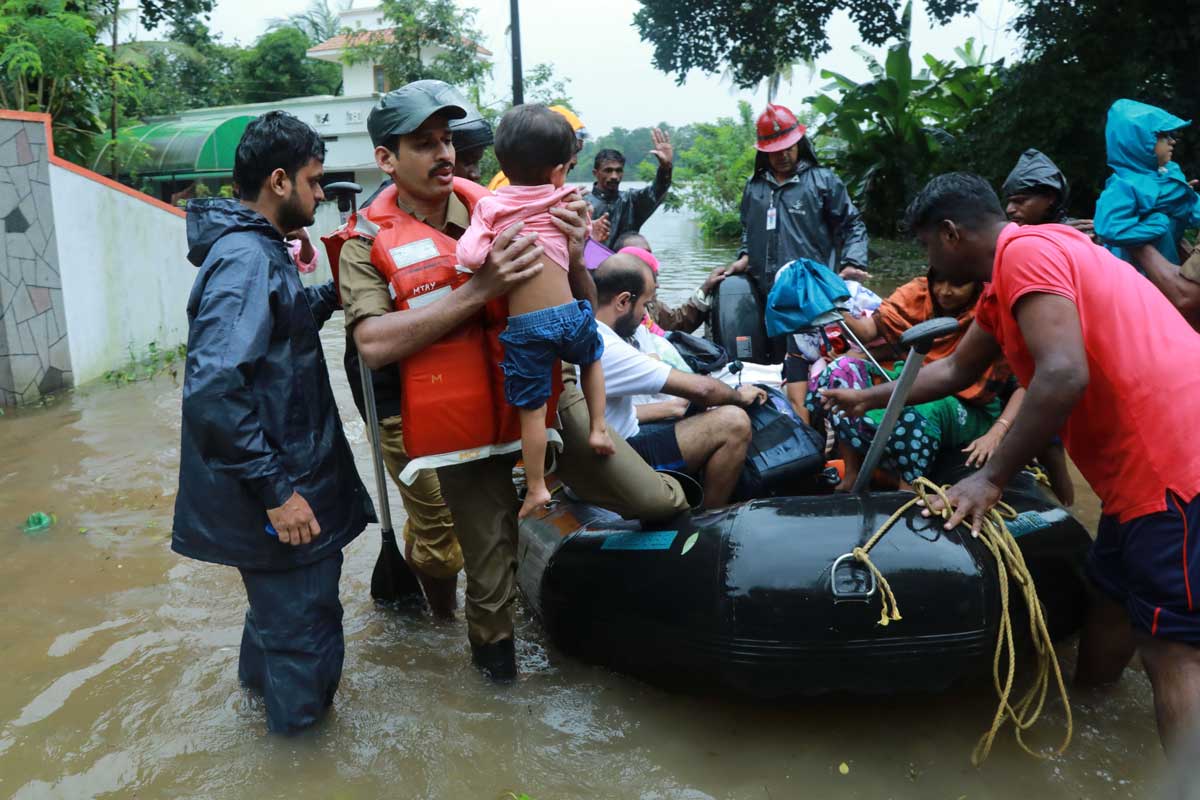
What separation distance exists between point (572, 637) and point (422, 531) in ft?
2.35

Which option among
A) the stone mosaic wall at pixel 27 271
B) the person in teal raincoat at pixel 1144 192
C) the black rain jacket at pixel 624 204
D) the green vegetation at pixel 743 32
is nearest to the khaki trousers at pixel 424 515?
the person in teal raincoat at pixel 1144 192

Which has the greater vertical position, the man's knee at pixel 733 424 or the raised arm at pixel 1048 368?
the raised arm at pixel 1048 368

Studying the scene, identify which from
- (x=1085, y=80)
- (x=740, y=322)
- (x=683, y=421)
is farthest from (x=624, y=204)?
(x=1085, y=80)

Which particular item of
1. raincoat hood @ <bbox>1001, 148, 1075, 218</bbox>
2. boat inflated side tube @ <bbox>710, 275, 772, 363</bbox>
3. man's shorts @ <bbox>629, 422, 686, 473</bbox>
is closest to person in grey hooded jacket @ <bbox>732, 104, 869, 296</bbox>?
boat inflated side tube @ <bbox>710, 275, 772, 363</bbox>

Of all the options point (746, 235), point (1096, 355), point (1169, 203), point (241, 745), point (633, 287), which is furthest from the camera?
point (746, 235)

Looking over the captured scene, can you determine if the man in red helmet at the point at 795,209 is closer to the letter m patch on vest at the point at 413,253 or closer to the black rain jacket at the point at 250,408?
the letter m patch on vest at the point at 413,253

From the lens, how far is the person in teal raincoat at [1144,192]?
462 centimetres

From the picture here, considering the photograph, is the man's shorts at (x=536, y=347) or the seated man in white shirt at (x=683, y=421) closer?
the man's shorts at (x=536, y=347)

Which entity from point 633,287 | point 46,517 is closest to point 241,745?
point 633,287

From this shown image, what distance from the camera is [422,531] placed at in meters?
3.74

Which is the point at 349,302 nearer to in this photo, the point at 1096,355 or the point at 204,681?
the point at 204,681

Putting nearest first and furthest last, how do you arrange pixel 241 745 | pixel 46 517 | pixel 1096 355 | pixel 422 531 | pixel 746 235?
pixel 1096 355 < pixel 241 745 < pixel 422 531 < pixel 46 517 < pixel 746 235

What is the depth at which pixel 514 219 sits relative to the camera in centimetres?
286

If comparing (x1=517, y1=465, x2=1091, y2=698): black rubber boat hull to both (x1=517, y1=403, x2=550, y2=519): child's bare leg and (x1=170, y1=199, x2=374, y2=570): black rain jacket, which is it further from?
(x1=170, y1=199, x2=374, y2=570): black rain jacket
